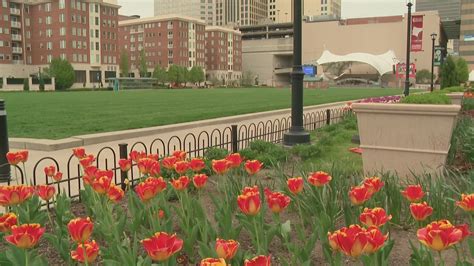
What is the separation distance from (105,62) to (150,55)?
103 ft

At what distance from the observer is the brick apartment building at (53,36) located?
298 ft

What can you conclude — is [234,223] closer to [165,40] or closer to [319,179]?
[319,179]

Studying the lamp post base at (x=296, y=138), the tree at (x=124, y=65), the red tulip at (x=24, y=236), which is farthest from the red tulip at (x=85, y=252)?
the tree at (x=124, y=65)

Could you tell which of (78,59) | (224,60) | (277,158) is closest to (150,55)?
(224,60)

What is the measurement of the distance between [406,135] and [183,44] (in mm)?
124886

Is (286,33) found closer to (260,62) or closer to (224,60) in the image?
(260,62)

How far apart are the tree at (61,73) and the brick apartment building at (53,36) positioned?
12.3 metres

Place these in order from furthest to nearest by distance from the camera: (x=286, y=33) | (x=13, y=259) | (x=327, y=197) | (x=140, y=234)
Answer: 1. (x=286, y=33)
2. (x=327, y=197)
3. (x=140, y=234)
4. (x=13, y=259)

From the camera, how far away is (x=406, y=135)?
6914 mm

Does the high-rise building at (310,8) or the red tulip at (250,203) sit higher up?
the high-rise building at (310,8)

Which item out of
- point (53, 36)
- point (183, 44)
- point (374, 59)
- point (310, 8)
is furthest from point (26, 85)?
point (310, 8)

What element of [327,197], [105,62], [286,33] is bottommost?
[327,197]

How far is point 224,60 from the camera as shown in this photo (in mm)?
145250

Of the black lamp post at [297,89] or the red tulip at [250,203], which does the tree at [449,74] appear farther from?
the red tulip at [250,203]
